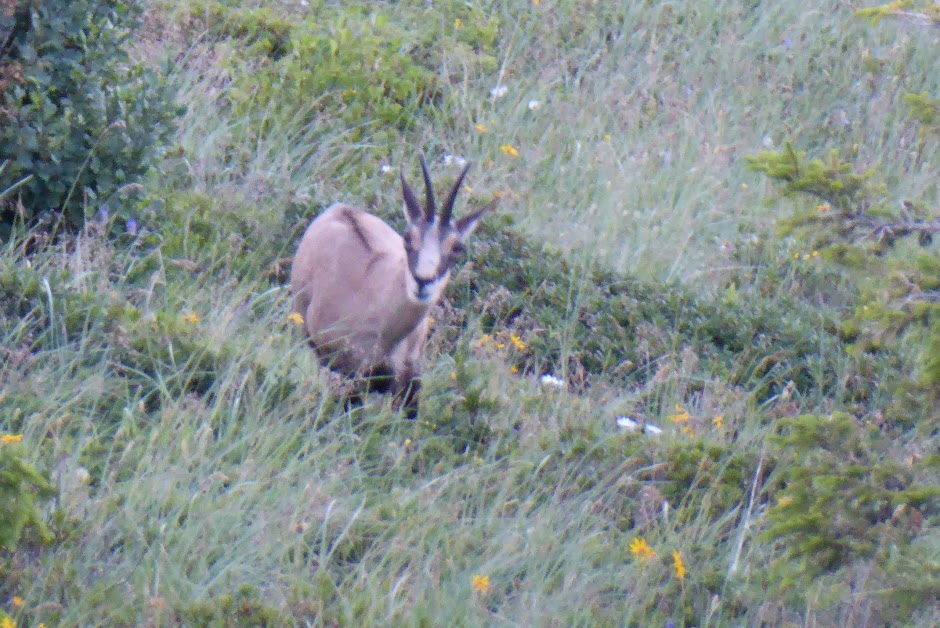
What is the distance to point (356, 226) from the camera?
7059mm

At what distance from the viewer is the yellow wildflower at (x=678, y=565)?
4.93m

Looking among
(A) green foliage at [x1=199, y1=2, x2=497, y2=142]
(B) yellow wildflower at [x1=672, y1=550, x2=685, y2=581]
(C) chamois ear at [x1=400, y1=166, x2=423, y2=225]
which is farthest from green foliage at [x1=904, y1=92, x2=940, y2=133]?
(A) green foliage at [x1=199, y1=2, x2=497, y2=142]

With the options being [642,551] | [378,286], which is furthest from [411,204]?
[642,551]

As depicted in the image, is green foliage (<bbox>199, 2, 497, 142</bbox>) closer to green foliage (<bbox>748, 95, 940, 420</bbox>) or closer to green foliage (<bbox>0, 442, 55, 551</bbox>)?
green foliage (<bbox>748, 95, 940, 420</bbox>)

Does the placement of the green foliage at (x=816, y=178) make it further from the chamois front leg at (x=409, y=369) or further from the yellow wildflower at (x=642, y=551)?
the chamois front leg at (x=409, y=369)

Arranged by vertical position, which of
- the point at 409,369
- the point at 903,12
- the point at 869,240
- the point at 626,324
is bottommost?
the point at 626,324

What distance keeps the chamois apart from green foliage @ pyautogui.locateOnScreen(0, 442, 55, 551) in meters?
2.81

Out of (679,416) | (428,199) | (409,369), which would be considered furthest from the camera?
(409,369)

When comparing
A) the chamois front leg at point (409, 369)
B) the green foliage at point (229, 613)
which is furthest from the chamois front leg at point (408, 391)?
Result: the green foliage at point (229, 613)

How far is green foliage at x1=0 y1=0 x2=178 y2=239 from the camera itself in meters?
6.43

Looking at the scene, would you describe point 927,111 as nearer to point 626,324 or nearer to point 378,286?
point 378,286

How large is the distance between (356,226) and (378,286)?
58 cm

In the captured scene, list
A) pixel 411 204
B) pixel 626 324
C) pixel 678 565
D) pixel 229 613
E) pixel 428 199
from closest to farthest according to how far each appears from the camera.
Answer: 1. pixel 229 613
2. pixel 678 565
3. pixel 428 199
4. pixel 411 204
5. pixel 626 324

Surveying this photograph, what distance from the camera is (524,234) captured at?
8.38 meters
